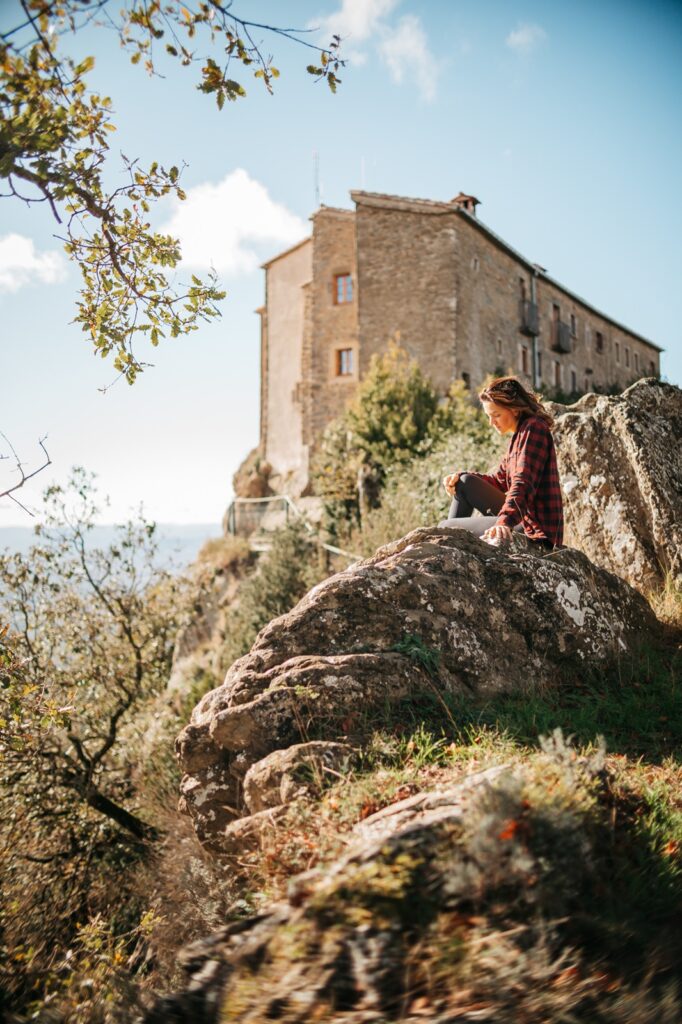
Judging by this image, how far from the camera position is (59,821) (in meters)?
6.96

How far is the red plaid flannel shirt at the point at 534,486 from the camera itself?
5.12m

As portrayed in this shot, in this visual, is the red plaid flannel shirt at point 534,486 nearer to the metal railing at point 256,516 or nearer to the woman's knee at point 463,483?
the woman's knee at point 463,483

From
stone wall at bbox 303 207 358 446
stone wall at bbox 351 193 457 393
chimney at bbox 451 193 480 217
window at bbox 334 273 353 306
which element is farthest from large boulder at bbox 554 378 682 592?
chimney at bbox 451 193 480 217

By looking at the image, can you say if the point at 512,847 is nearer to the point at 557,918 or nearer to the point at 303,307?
the point at 557,918

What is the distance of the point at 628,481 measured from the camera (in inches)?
252

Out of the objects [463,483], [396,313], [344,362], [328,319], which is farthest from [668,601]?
[328,319]

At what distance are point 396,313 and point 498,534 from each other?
20.8 meters

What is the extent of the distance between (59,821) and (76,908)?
4.66 feet

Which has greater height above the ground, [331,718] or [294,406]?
[294,406]

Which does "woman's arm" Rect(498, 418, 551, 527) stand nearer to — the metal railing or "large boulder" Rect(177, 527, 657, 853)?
"large boulder" Rect(177, 527, 657, 853)

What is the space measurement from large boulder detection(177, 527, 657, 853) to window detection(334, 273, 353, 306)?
2380cm

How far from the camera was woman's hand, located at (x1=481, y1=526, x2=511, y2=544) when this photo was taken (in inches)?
197

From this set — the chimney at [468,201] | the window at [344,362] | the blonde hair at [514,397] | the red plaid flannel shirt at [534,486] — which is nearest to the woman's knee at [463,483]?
the red plaid flannel shirt at [534,486]

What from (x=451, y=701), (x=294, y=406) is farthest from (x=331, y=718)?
(x=294, y=406)
